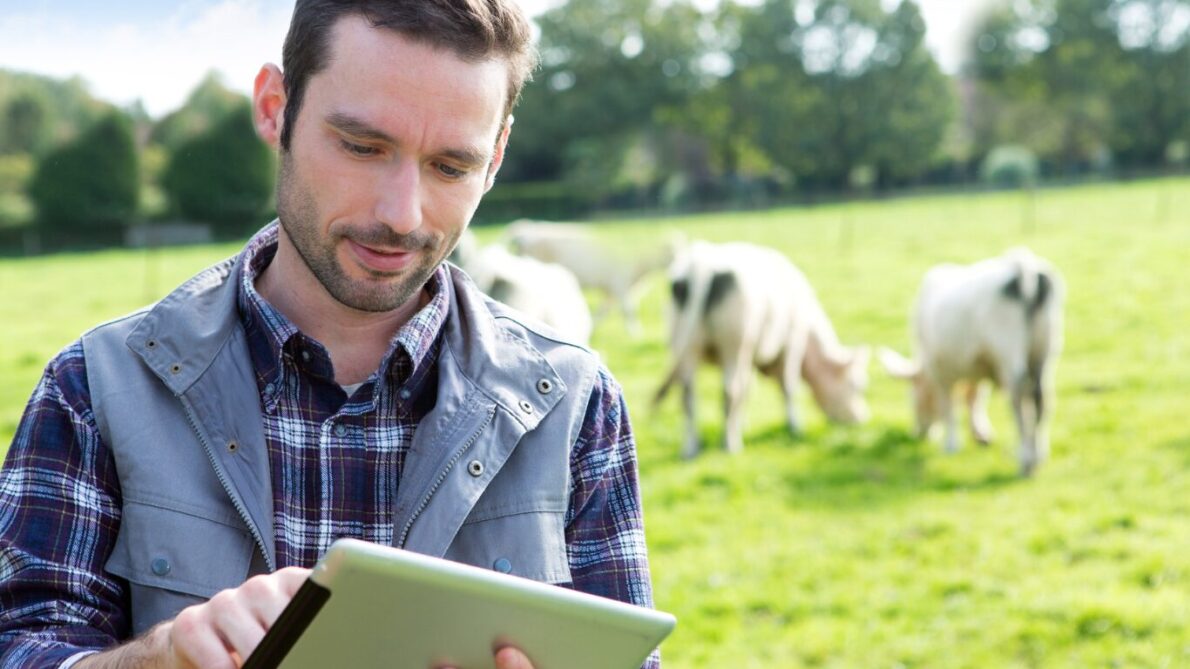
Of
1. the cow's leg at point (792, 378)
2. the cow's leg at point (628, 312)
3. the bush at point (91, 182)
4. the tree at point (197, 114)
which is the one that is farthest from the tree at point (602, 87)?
the cow's leg at point (792, 378)

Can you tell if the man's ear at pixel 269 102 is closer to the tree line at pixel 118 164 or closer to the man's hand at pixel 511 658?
the man's hand at pixel 511 658

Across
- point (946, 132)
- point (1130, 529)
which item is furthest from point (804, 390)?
point (946, 132)

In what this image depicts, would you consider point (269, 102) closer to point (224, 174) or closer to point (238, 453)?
point (238, 453)

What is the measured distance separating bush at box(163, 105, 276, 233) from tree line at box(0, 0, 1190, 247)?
20682 millimetres

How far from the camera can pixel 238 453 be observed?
1.62m

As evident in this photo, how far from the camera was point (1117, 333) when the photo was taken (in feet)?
44.0

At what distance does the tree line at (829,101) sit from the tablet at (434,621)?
4120cm

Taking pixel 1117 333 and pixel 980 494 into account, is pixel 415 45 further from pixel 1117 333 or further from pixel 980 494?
pixel 1117 333

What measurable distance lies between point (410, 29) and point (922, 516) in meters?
6.45

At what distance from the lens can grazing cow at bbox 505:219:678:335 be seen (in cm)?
1681

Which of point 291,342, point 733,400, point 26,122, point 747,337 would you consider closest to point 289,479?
point 291,342

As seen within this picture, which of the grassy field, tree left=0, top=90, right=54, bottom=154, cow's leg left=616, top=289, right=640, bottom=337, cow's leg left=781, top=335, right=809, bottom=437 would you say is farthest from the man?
tree left=0, top=90, right=54, bottom=154

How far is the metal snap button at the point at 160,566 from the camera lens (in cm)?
156

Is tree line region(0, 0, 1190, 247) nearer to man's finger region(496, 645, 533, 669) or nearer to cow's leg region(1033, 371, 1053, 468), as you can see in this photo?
cow's leg region(1033, 371, 1053, 468)
